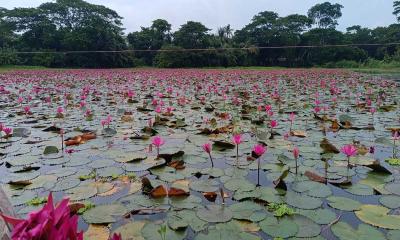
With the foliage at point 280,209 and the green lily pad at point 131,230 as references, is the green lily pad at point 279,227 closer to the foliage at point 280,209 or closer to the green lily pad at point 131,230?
the foliage at point 280,209

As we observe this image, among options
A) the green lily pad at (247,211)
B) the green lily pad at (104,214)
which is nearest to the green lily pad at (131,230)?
the green lily pad at (104,214)

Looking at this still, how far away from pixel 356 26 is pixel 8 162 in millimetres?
62953

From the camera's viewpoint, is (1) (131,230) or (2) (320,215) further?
(2) (320,215)

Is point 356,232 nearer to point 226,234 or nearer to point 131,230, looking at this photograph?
point 226,234

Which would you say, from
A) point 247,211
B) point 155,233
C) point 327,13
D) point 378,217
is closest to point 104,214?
point 155,233

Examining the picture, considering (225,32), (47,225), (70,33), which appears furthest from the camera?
(225,32)

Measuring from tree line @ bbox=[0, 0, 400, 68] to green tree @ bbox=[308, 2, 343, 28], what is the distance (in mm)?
9734

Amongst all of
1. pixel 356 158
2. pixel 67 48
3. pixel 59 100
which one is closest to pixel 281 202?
pixel 356 158

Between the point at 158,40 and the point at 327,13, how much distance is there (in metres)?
35.7

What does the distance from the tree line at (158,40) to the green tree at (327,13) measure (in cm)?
973

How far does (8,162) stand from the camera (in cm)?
337

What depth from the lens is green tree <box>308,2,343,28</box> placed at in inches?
2331

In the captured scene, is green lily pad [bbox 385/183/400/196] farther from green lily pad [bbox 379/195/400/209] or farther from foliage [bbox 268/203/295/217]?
foliage [bbox 268/203/295/217]

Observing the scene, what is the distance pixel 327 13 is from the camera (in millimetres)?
59656
